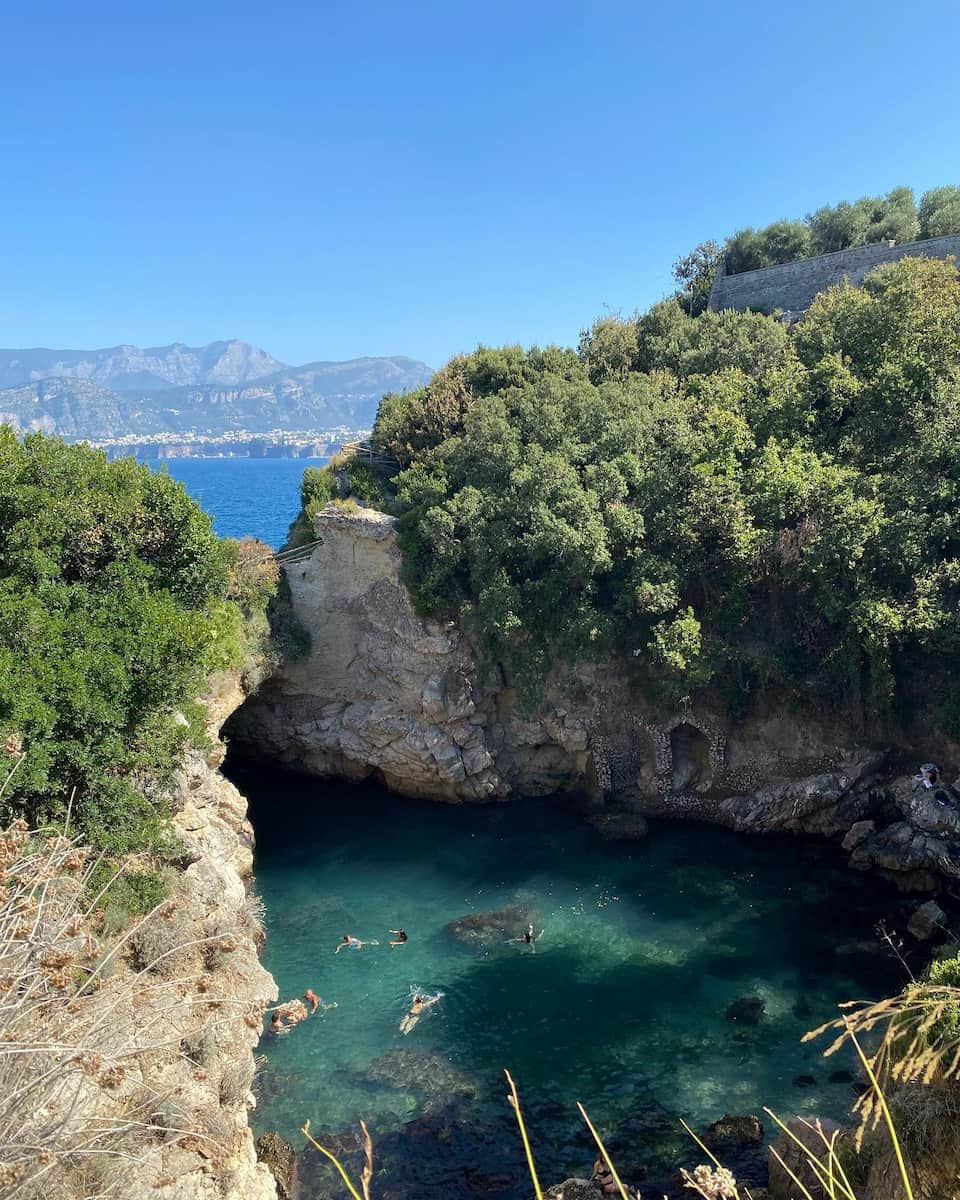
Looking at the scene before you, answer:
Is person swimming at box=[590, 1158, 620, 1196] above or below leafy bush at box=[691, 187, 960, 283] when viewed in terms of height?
below

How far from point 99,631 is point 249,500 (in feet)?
316

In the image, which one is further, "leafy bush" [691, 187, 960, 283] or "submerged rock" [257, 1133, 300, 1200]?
"leafy bush" [691, 187, 960, 283]

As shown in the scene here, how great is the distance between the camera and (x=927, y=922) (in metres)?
19.1

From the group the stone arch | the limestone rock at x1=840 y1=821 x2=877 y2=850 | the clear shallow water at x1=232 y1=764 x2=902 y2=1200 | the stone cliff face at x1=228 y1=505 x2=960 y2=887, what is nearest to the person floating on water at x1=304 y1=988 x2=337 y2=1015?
the clear shallow water at x1=232 y1=764 x2=902 y2=1200

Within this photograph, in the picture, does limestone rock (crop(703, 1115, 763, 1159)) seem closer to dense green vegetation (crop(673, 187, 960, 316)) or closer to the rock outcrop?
the rock outcrop

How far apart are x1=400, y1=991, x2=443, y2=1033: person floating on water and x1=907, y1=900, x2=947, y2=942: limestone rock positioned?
1146 centimetres

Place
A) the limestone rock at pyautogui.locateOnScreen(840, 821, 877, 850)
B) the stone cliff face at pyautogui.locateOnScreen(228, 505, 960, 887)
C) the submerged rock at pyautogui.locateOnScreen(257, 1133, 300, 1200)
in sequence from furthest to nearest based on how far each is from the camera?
the stone cliff face at pyautogui.locateOnScreen(228, 505, 960, 887) → the limestone rock at pyautogui.locateOnScreen(840, 821, 877, 850) → the submerged rock at pyautogui.locateOnScreen(257, 1133, 300, 1200)

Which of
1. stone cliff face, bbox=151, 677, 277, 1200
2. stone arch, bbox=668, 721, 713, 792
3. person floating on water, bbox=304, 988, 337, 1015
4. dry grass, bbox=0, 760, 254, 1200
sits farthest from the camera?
stone arch, bbox=668, 721, 713, 792

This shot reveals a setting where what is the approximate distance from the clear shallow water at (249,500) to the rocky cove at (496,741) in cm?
1473

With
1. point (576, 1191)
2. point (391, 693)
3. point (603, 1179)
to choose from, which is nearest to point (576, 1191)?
point (576, 1191)

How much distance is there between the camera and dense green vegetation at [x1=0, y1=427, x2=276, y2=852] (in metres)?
14.2

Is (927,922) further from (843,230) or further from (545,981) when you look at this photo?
(843,230)

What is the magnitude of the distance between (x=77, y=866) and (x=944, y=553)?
2129 centimetres

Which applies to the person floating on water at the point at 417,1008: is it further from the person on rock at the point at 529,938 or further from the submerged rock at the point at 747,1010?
the submerged rock at the point at 747,1010
